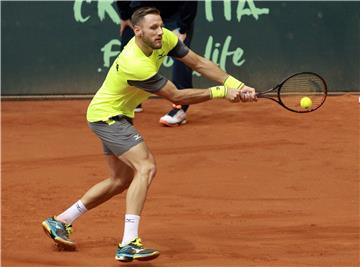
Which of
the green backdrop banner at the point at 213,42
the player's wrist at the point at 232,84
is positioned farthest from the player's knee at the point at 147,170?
the green backdrop banner at the point at 213,42

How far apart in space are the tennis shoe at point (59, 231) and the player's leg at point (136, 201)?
526 mm

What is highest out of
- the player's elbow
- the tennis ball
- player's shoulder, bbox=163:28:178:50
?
player's shoulder, bbox=163:28:178:50

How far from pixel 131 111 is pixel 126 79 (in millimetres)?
323

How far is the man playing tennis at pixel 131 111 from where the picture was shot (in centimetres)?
629

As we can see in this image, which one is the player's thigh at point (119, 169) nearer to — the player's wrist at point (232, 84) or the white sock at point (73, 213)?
the white sock at point (73, 213)

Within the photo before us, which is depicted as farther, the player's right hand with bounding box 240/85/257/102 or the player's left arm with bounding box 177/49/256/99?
the player's left arm with bounding box 177/49/256/99

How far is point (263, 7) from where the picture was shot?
39.4ft

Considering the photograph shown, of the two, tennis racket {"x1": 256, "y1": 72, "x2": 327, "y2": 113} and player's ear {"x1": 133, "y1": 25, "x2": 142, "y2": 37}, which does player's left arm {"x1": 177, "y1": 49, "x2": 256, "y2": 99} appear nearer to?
tennis racket {"x1": 256, "y1": 72, "x2": 327, "y2": 113}

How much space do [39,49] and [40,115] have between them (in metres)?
1.06

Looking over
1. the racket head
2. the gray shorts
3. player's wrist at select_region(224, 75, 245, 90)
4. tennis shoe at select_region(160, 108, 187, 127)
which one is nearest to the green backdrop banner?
tennis shoe at select_region(160, 108, 187, 127)

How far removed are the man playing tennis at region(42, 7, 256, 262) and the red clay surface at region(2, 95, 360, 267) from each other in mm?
255

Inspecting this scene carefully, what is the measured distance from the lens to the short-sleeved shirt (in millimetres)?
6328

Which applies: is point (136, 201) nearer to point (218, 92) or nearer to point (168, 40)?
point (218, 92)

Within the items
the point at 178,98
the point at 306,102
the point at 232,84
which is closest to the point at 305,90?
the point at 306,102
